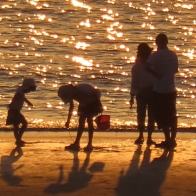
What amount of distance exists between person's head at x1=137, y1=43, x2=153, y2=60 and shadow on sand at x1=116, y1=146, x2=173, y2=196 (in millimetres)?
1519

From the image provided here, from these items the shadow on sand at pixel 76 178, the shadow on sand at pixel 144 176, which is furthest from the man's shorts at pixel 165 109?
the shadow on sand at pixel 76 178

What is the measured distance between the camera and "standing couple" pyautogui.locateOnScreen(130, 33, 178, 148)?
35.6ft

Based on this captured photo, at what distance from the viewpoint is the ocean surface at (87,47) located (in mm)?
17422

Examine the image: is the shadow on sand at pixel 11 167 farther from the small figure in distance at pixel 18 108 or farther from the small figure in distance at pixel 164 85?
the small figure in distance at pixel 164 85

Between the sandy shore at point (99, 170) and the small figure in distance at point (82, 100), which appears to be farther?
the small figure in distance at point (82, 100)

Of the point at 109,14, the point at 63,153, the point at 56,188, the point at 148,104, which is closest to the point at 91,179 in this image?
the point at 56,188

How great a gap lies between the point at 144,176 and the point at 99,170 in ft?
1.99

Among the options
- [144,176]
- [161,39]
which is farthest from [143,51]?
[144,176]

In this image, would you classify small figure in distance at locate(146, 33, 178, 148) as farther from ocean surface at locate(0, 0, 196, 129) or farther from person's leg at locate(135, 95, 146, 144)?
ocean surface at locate(0, 0, 196, 129)

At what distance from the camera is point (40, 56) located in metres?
26.3

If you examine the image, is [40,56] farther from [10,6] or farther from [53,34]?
[10,6]

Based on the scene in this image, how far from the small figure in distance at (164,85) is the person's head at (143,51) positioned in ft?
1.46

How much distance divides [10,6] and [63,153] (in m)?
26.6

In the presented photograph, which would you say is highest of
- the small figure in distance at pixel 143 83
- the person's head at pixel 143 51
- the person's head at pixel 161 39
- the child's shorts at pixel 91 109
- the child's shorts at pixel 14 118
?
the person's head at pixel 161 39
